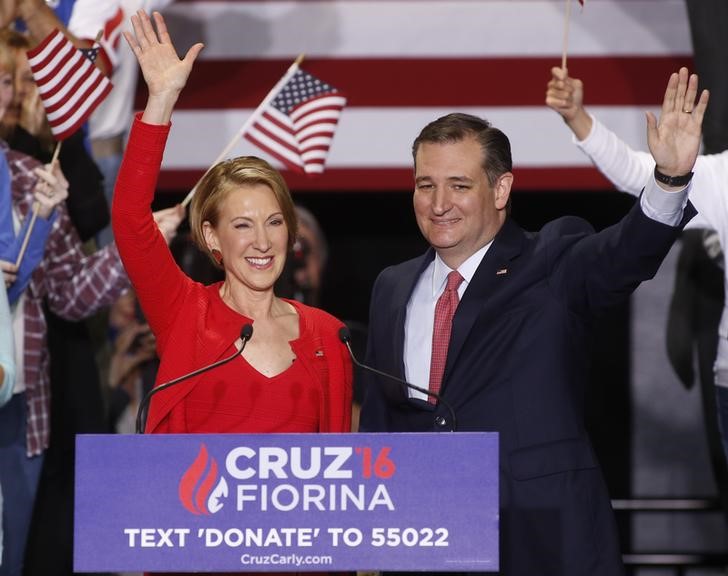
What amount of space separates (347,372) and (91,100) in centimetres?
134

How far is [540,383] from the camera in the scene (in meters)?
2.71

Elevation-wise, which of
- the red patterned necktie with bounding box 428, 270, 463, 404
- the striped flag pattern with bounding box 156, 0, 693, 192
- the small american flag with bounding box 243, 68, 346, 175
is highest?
the striped flag pattern with bounding box 156, 0, 693, 192

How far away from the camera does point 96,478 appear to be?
7.04 feet

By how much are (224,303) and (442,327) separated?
1.54ft

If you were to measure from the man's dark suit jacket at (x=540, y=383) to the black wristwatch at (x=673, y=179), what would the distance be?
0.06 meters

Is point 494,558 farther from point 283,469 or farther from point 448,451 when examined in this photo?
point 283,469

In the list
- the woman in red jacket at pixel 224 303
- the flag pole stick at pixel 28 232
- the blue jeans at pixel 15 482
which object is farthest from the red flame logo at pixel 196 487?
the blue jeans at pixel 15 482

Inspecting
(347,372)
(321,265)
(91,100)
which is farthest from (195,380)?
(321,265)

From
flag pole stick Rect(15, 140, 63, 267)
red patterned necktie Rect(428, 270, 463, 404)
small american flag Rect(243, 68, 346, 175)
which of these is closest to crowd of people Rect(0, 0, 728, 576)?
red patterned necktie Rect(428, 270, 463, 404)

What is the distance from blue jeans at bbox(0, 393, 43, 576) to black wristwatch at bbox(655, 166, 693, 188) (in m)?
1.94

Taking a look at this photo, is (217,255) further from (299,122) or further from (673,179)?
(299,122)

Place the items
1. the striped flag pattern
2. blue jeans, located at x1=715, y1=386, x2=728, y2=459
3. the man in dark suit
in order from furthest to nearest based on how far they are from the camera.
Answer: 1. the striped flag pattern
2. blue jeans, located at x1=715, y1=386, x2=728, y2=459
3. the man in dark suit

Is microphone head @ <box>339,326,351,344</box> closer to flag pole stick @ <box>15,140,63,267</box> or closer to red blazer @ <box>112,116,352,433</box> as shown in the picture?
red blazer @ <box>112,116,352,433</box>

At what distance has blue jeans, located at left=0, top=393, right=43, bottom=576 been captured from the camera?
3.62 m
